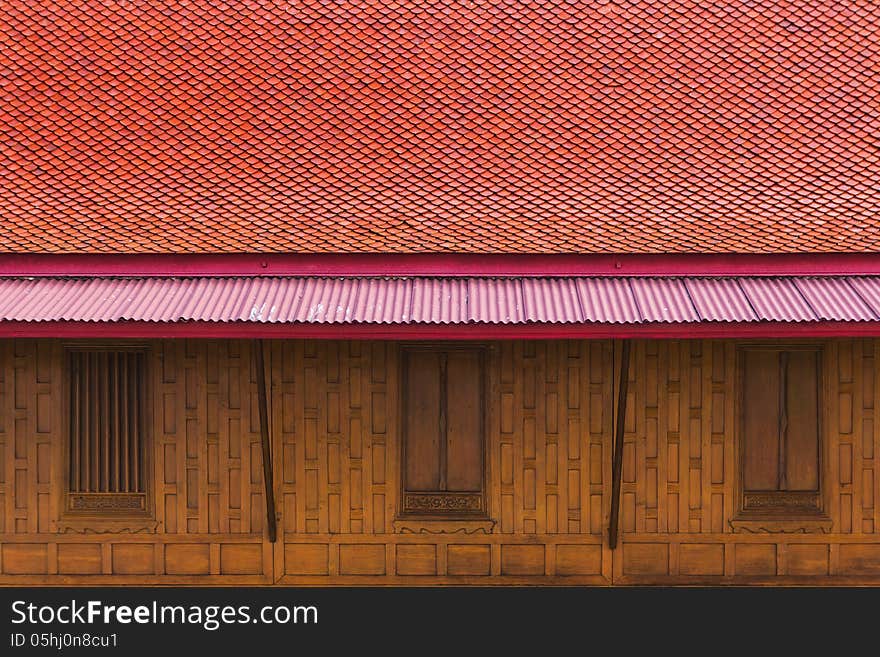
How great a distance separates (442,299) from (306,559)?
2.98m

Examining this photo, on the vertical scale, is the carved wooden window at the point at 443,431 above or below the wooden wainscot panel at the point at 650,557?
above

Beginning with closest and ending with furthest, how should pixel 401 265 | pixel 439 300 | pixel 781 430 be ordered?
pixel 439 300 < pixel 401 265 < pixel 781 430

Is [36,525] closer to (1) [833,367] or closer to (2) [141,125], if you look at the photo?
(2) [141,125]

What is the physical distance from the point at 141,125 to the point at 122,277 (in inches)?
84.2

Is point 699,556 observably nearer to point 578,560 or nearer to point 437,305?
point 578,560

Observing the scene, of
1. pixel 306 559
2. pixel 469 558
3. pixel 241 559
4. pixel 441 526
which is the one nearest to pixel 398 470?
pixel 441 526

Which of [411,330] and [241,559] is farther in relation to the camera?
[241,559]

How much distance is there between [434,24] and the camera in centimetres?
1101

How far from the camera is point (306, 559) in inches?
361

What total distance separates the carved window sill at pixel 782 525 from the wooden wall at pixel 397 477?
4cm

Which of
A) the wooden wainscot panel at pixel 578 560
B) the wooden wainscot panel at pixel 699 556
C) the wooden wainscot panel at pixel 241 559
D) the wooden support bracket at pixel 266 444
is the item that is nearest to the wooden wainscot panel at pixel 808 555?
the wooden wainscot panel at pixel 699 556

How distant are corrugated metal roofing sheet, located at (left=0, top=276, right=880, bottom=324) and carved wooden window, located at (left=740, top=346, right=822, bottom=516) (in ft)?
3.04

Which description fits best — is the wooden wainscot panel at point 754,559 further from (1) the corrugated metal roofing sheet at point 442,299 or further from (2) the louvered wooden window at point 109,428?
(2) the louvered wooden window at point 109,428

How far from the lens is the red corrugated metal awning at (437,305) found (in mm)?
7707
